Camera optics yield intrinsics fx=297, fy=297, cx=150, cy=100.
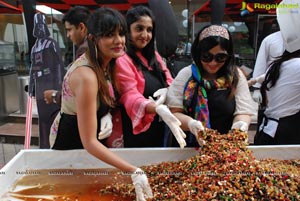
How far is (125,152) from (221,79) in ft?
1.88

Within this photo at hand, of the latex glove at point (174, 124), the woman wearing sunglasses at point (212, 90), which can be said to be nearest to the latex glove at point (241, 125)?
the woman wearing sunglasses at point (212, 90)

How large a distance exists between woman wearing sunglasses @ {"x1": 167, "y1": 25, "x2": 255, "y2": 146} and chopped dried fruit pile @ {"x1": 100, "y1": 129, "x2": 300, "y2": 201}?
0.15 metres

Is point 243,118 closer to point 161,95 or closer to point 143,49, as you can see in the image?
point 161,95

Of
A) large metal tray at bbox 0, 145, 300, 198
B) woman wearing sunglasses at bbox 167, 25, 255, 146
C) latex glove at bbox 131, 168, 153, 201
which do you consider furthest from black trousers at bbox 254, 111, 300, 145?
latex glove at bbox 131, 168, 153, 201

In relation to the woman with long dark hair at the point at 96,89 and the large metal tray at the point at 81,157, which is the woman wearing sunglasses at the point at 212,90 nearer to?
the large metal tray at the point at 81,157

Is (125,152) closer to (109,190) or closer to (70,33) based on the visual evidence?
(109,190)

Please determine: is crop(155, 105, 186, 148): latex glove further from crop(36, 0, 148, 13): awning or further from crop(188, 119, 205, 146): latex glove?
crop(36, 0, 148, 13): awning

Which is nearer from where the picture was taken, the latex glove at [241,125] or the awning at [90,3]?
the latex glove at [241,125]

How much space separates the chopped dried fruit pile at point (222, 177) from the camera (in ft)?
3.34

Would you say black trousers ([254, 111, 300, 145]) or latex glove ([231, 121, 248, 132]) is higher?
latex glove ([231, 121, 248, 132])

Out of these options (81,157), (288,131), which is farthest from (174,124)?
(288,131)

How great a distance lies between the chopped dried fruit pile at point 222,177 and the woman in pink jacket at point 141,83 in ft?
0.89

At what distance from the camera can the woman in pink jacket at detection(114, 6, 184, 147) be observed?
141 centimetres

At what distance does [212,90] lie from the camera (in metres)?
1.40
